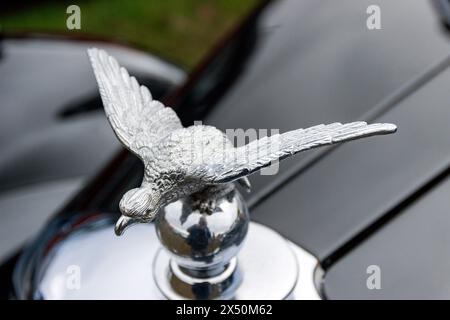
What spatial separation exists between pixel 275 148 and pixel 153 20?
317 centimetres

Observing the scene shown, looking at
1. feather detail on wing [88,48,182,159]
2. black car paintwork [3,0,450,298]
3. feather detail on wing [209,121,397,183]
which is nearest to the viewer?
feather detail on wing [209,121,397,183]

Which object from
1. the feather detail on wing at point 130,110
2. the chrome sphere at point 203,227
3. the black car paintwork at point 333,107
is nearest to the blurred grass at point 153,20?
the black car paintwork at point 333,107

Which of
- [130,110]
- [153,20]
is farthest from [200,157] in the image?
[153,20]

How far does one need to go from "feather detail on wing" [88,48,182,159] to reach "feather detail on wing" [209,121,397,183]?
13 centimetres

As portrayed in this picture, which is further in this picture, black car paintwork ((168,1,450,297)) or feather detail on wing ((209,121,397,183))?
black car paintwork ((168,1,450,297))

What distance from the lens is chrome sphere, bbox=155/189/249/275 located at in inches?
42.4

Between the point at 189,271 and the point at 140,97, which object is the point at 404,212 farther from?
the point at 140,97

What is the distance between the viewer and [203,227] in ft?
3.54

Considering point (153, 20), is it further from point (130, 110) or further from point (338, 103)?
point (130, 110)

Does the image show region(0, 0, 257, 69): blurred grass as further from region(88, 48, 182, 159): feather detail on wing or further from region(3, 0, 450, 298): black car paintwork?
region(88, 48, 182, 159): feather detail on wing

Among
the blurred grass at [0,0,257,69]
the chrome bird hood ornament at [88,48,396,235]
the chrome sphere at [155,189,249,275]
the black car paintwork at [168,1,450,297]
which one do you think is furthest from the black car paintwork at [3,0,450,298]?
the blurred grass at [0,0,257,69]

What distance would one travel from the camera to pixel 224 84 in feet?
5.21

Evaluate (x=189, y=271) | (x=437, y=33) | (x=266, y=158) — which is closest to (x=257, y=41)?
(x=437, y=33)

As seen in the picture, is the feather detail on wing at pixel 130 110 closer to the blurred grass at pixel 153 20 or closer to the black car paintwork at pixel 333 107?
the black car paintwork at pixel 333 107
